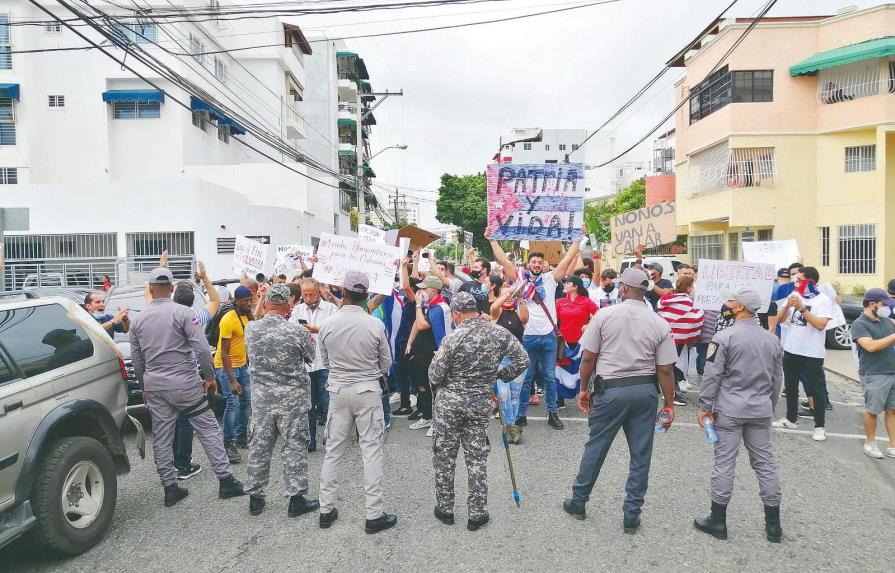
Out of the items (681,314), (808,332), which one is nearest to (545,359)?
(681,314)

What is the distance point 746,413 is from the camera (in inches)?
171

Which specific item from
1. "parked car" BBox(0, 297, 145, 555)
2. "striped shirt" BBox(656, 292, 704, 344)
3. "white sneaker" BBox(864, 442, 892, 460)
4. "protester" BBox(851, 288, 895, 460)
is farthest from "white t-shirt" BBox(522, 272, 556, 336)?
"parked car" BBox(0, 297, 145, 555)

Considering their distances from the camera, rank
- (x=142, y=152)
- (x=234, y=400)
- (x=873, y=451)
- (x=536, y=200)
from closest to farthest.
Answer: (x=873, y=451)
(x=234, y=400)
(x=536, y=200)
(x=142, y=152)

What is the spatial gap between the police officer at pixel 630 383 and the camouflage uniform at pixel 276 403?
227 centimetres

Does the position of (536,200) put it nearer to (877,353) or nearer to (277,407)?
(877,353)

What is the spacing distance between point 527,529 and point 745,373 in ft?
6.53

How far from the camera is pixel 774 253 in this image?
355 inches

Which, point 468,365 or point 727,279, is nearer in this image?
point 468,365

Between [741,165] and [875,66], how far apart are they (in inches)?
205

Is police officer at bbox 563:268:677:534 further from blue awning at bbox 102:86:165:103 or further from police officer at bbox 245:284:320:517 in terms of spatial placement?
blue awning at bbox 102:86:165:103

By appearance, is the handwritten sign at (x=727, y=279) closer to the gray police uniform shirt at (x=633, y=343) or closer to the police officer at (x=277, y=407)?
the gray police uniform shirt at (x=633, y=343)

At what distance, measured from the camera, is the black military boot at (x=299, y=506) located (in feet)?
15.7

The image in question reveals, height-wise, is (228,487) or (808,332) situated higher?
(808,332)

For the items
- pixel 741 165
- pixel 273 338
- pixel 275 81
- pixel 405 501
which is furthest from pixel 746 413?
pixel 275 81
